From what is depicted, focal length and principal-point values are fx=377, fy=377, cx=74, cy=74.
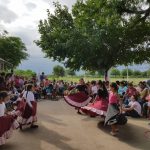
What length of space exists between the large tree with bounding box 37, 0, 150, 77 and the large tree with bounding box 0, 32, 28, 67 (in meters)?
22.3

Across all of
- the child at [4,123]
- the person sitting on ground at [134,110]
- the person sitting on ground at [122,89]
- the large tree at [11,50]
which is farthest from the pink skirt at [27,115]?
the large tree at [11,50]

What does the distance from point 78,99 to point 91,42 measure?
15.9m

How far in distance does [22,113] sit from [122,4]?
12.4 m

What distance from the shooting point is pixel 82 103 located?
1748 cm

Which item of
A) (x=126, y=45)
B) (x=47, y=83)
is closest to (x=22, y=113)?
(x=47, y=83)

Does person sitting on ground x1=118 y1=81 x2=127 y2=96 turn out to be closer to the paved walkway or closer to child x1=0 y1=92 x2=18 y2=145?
the paved walkway

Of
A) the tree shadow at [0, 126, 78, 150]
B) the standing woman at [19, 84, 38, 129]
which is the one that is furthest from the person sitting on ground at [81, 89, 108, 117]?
the standing woman at [19, 84, 38, 129]

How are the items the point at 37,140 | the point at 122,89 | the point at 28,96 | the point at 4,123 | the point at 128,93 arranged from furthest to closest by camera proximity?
the point at 122,89
the point at 128,93
the point at 28,96
the point at 37,140
the point at 4,123

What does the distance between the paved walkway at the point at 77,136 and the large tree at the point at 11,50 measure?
1758 inches

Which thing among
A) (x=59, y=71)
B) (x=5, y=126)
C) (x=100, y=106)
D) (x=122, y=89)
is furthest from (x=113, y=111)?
(x=59, y=71)

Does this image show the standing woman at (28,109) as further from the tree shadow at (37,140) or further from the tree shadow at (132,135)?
the tree shadow at (132,135)

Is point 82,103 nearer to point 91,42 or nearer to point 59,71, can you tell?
point 91,42

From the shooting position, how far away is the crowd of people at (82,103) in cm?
1117

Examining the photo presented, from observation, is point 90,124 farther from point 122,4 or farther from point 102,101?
point 122,4
